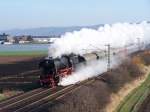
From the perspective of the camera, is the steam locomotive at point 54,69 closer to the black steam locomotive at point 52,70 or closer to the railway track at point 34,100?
the black steam locomotive at point 52,70

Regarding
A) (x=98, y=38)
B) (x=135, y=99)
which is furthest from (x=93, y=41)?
(x=135, y=99)

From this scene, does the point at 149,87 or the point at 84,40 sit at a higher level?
the point at 84,40

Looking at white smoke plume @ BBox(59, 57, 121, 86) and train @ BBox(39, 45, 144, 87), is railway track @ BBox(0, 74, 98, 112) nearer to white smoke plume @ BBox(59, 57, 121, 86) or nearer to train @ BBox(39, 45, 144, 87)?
train @ BBox(39, 45, 144, 87)

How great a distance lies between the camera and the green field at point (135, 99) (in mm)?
42081

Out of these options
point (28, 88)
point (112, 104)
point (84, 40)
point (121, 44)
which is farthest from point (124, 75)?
point (121, 44)

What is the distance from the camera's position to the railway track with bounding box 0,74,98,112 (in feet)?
129

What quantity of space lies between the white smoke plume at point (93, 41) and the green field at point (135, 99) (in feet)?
29.4

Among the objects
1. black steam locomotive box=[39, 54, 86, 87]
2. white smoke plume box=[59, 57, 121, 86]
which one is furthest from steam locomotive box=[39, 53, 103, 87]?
white smoke plume box=[59, 57, 121, 86]

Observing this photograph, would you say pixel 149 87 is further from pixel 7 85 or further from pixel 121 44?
pixel 121 44

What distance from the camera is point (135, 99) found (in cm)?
4862

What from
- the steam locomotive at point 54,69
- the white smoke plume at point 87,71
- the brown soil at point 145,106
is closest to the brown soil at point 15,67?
the white smoke plume at point 87,71

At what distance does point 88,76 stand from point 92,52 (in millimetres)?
6415

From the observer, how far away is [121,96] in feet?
162

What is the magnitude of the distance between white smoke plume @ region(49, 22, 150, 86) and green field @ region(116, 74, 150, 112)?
8.95 m
